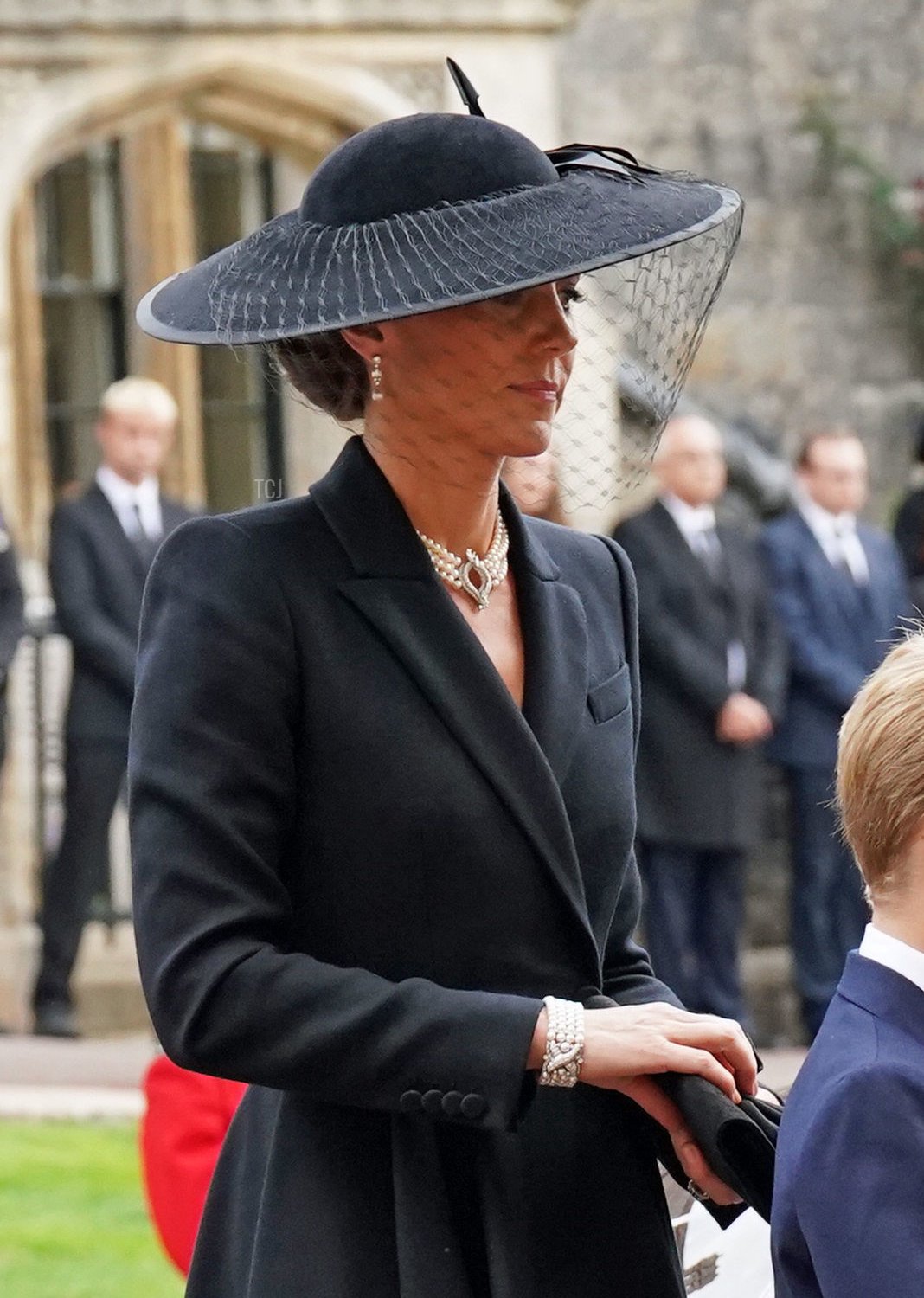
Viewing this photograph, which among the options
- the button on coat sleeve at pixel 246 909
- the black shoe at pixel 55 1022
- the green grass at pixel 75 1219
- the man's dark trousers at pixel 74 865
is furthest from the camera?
the man's dark trousers at pixel 74 865

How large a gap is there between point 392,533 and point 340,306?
0.25m

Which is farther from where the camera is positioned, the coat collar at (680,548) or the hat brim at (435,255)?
the coat collar at (680,548)

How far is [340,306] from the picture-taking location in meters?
2.35

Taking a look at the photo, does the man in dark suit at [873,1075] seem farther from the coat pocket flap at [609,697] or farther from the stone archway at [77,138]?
the stone archway at [77,138]

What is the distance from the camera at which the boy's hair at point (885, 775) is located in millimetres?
2189

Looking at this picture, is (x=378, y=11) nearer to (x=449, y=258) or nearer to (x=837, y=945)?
(x=837, y=945)

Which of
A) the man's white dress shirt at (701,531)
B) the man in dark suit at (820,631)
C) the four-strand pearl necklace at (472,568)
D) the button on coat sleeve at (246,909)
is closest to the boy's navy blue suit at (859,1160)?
the button on coat sleeve at (246,909)

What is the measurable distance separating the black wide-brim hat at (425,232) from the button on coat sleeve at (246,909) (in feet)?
0.78

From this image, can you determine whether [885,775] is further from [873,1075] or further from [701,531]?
[701,531]

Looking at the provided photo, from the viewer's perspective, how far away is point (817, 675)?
334 inches

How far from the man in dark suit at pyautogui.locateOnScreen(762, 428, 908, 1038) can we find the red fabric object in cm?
527

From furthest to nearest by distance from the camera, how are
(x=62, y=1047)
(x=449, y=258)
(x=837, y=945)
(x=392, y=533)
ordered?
(x=837, y=945), (x=62, y=1047), (x=392, y=533), (x=449, y=258)

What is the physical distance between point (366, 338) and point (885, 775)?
2.19 ft

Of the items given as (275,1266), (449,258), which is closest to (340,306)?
(449,258)
